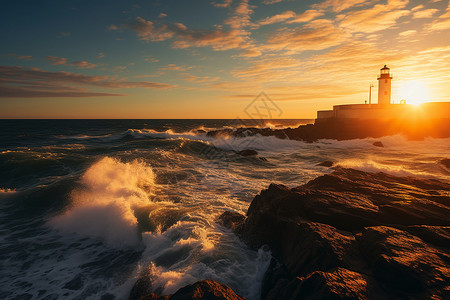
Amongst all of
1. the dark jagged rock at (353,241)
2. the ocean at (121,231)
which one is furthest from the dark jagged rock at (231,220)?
the ocean at (121,231)

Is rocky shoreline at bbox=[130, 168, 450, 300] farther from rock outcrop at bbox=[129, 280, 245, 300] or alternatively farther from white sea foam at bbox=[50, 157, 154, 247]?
white sea foam at bbox=[50, 157, 154, 247]

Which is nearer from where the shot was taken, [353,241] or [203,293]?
[203,293]

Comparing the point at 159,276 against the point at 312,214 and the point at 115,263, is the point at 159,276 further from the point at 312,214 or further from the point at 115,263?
the point at 312,214

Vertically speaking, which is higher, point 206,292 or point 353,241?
point 353,241

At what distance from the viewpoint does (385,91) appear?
113 feet

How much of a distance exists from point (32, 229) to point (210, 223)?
16.1 ft

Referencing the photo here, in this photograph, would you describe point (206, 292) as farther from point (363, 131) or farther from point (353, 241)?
point (363, 131)

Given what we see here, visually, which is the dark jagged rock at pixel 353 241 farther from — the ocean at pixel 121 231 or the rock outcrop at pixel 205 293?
the rock outcrop at pixel 205 293

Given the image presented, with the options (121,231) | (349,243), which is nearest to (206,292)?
(349,243)

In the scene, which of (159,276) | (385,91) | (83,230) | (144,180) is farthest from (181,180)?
(385,91)

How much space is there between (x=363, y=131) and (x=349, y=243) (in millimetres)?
31833

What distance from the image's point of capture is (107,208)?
6.78m

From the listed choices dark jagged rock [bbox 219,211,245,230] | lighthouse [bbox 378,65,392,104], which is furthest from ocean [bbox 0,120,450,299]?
lighthouse [bbox 378,65,392,104]

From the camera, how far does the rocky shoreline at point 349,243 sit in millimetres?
2700
